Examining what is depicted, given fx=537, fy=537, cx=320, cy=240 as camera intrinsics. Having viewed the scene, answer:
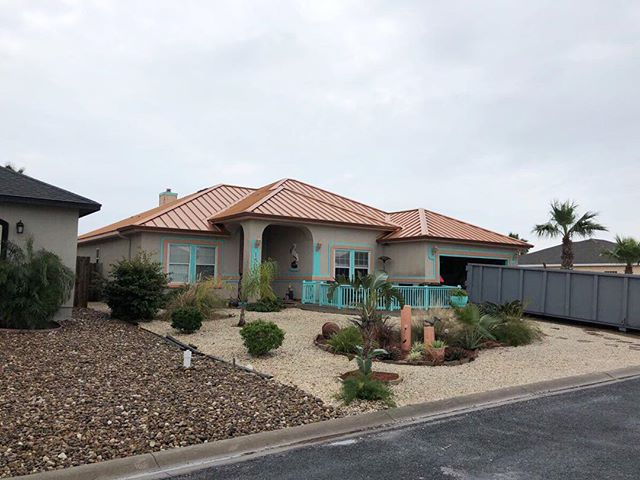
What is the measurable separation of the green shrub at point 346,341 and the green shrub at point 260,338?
1389mm

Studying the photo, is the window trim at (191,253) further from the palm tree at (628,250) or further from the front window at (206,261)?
the palm tree at (628,250)

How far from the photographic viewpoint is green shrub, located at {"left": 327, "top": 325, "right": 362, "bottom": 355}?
35.4ft

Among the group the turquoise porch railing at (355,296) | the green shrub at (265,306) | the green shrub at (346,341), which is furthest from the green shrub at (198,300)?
the green shrub at (346,341)

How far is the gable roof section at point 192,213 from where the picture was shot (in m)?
19.5

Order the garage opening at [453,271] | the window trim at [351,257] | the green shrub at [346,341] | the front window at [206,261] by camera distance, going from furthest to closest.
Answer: the garage opening at [453,271] < the window trim at [351,257] < the front window at [206,261] < the green shrub at [346,341]

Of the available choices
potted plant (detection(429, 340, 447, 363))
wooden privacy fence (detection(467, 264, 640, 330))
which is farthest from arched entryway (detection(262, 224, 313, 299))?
potted plant (detection(429, 340, 447, 363))

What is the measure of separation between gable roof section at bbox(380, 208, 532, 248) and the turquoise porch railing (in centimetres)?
248

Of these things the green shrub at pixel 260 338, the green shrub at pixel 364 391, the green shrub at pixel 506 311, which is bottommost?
the green shrub at pixel 364 391

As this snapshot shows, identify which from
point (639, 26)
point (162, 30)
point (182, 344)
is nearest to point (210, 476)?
point (182, 344)

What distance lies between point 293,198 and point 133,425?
1611cm

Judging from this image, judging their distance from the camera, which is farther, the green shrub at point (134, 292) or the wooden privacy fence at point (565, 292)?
the wooden privacy fence at point (565, 292)

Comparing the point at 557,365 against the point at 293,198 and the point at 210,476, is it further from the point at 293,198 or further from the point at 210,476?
the point at 293,198

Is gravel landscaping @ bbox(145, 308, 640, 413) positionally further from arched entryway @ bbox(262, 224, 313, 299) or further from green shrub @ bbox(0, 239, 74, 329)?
arched entryway @ bbox(262, 224, 313, 299)

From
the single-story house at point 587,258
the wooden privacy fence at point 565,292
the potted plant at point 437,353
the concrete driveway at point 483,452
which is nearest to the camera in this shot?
the concrete driveway at point 483,452
